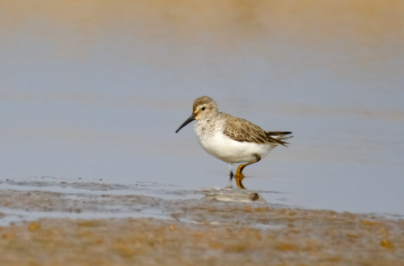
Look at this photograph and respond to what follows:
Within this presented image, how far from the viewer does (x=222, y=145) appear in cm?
1073

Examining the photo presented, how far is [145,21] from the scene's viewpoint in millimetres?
26141

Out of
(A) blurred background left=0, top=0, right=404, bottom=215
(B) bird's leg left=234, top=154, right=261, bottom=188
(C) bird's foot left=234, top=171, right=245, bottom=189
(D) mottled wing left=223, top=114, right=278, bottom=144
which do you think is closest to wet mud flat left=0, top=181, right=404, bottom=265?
(A) blurred background left=0, top=0, right=404, bottom=215

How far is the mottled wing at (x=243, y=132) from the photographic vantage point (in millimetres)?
10898

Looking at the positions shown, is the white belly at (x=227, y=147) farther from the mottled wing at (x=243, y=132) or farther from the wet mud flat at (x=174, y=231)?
the wet mud flat at (x=174, y=231)

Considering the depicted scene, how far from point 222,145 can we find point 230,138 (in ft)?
0.58

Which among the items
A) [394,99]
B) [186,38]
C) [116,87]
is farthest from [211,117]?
[186,38]

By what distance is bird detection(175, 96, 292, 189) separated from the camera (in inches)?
425

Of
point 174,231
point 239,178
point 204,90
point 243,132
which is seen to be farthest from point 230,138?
point 204,90

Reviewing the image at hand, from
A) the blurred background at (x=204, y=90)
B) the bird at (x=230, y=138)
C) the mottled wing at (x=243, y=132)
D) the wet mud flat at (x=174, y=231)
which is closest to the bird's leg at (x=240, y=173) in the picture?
the bird at (x=230, y=138)

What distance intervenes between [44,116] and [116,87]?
3.25m

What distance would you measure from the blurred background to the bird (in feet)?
0.89

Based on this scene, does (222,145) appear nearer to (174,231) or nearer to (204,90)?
(174,231)

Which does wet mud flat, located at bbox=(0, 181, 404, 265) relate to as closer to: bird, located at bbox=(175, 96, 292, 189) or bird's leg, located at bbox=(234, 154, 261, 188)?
bird's leg, located at bbox=(234, 154, 261, 188)

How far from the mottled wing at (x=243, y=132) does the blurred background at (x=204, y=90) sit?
0.51m
